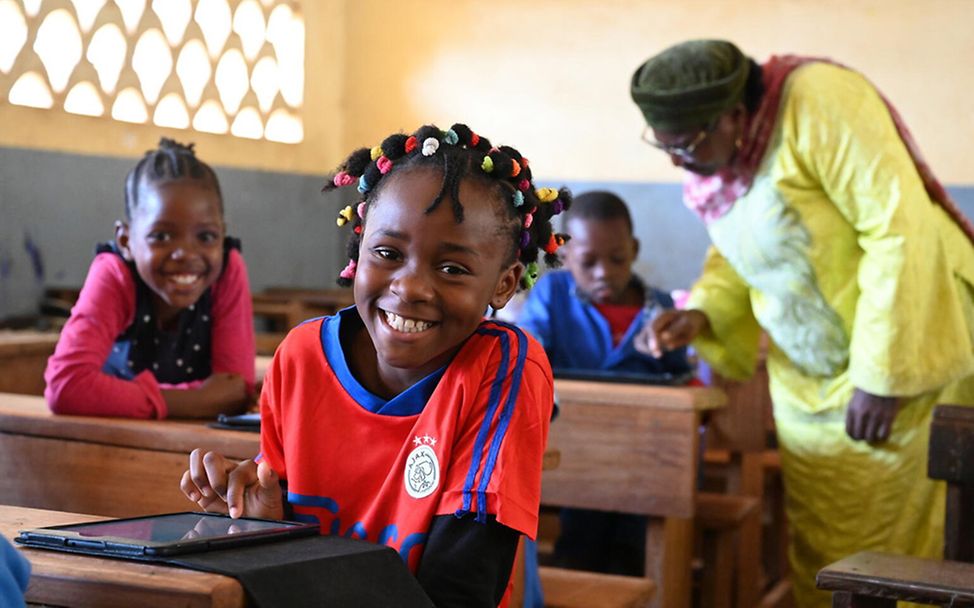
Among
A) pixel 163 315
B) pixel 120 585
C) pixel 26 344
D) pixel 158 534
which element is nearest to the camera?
pixel 120 585

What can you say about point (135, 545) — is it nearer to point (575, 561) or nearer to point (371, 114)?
point (575, 561)

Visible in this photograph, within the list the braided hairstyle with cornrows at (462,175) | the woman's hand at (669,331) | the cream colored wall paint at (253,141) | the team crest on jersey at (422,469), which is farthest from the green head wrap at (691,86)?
the cream colored wall paint at (253,141)

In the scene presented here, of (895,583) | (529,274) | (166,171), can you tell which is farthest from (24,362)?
(895,583)

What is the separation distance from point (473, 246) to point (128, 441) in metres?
1.12

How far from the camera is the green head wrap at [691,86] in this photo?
294 cm

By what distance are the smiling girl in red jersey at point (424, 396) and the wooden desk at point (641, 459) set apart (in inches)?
54.9

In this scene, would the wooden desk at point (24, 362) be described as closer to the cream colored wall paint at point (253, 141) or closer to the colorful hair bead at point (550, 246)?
the cream colored wall paint at point (253, 141)

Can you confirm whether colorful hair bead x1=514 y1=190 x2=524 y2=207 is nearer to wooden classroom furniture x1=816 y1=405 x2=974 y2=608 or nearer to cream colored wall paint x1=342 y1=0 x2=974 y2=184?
wooden classroom furniture x1=816 y1=405 x2=974 y2=608

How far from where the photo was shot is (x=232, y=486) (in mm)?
1559

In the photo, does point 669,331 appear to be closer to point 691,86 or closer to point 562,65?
point 691,86

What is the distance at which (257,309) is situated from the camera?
214 inches

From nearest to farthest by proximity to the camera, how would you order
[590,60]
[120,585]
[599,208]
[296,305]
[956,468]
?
1. [120,585]
2. [956,468]
3. [599,208]
4. [296,305]
5. [590,60]

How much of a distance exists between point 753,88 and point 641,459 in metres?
0.94

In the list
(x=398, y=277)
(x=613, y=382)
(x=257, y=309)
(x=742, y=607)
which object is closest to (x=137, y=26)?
(x=257, y=309)
